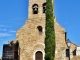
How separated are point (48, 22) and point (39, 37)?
391 cm

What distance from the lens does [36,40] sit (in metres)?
24.3

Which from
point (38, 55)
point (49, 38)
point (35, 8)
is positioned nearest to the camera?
point (49, 38)

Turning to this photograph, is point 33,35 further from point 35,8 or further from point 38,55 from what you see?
point 35,8

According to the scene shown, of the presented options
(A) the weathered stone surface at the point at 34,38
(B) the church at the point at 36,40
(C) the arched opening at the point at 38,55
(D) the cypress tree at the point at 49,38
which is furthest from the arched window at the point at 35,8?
(C) the arched opening at the point at 38,55

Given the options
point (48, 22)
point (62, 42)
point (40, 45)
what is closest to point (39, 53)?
point (40, 45)

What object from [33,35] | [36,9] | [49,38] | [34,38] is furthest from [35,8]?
[49,38]

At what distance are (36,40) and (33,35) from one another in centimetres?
64

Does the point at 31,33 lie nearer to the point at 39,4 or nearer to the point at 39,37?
the point at 39,37

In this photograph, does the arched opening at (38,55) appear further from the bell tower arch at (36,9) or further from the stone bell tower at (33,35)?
the bell tower arch at (36,9)

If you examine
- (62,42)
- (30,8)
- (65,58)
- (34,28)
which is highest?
(30,8)

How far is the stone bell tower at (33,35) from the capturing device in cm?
2406

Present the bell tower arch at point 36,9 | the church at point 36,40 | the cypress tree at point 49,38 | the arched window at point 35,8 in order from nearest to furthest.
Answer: the cypress tree at point 49,38 < the church at point 36,40 < the bell tower arch at point 36,9 < the arched window at point 35,8

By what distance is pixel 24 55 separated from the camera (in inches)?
943

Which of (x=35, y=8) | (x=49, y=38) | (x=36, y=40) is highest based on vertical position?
(x=35, y=8)
